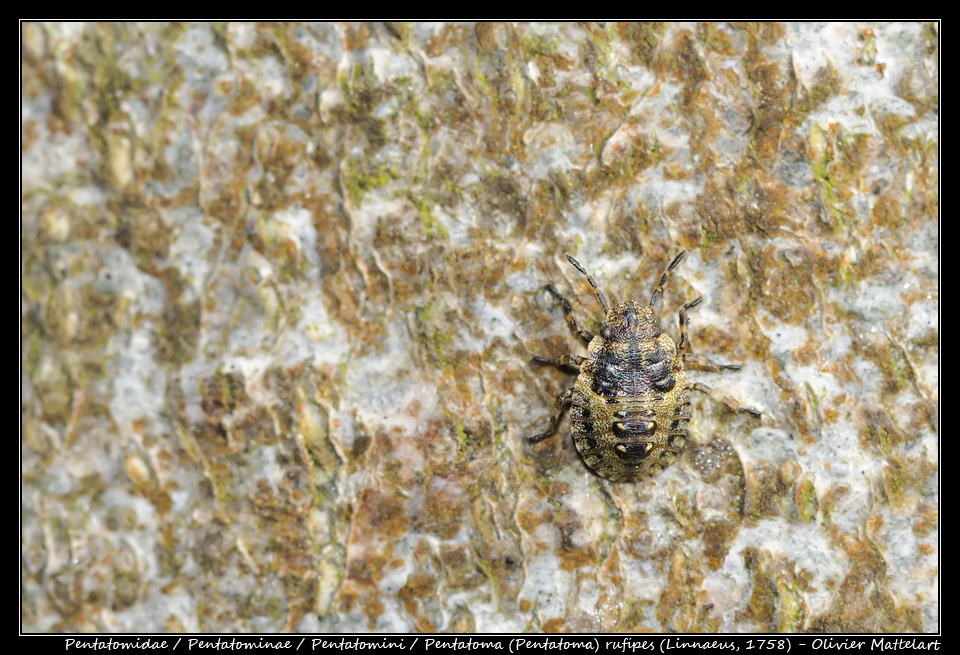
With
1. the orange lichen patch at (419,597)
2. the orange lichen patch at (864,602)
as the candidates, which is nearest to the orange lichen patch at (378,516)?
the orange lichen patch at (419,597)

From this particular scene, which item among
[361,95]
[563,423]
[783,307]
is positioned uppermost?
[361,95]

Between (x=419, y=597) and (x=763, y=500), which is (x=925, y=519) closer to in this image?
(x=763, y=500)

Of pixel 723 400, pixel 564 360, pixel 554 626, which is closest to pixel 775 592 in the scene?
pixel 723 400

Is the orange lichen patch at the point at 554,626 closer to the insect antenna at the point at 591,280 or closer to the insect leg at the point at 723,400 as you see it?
the insect leg at the point at 723,400

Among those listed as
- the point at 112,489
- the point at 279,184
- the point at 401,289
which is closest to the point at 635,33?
the point at 401,289

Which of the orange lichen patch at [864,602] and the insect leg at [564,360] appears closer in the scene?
the orange lichen patch at [864,602]

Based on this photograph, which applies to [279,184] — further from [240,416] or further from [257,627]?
[257,627]
